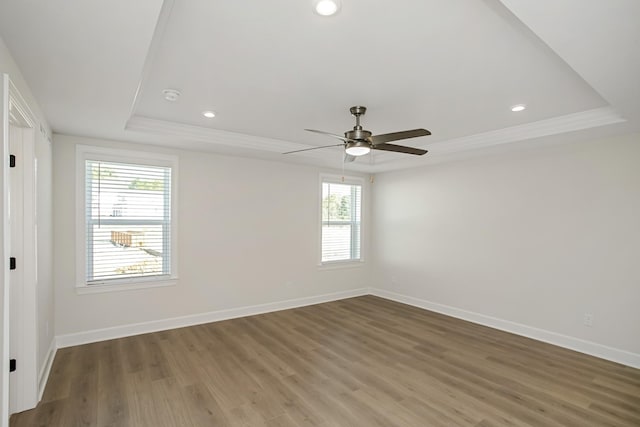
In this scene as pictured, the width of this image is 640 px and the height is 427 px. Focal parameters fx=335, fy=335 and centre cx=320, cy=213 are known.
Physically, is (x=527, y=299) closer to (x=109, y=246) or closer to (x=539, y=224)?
(x=539, y=224)

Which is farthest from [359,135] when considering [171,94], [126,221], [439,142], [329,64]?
[126,221]

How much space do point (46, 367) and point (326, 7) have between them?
391cm

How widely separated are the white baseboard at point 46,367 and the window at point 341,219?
3.88 m

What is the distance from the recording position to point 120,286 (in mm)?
4191

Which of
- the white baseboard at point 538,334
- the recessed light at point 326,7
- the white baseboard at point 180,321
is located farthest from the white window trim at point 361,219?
the recessed light at point 326,7

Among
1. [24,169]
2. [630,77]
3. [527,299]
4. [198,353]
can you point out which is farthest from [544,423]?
[24,169]

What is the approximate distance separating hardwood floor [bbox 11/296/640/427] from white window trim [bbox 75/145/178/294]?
651 millimetres

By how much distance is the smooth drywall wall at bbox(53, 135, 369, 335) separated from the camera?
3900 mm

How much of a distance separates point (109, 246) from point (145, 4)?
138 inches

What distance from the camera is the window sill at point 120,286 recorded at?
3.99m

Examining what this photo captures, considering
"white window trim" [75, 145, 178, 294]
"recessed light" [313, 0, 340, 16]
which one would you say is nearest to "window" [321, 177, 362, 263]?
"white window trim" [75, 145, 178, 294]

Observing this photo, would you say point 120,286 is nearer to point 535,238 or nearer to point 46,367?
point 46,367

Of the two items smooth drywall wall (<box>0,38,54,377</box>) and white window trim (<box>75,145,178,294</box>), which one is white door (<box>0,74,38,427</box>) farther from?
white window trim (<box>75,145,178,294</box>)

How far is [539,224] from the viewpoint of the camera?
4320 millimetres
